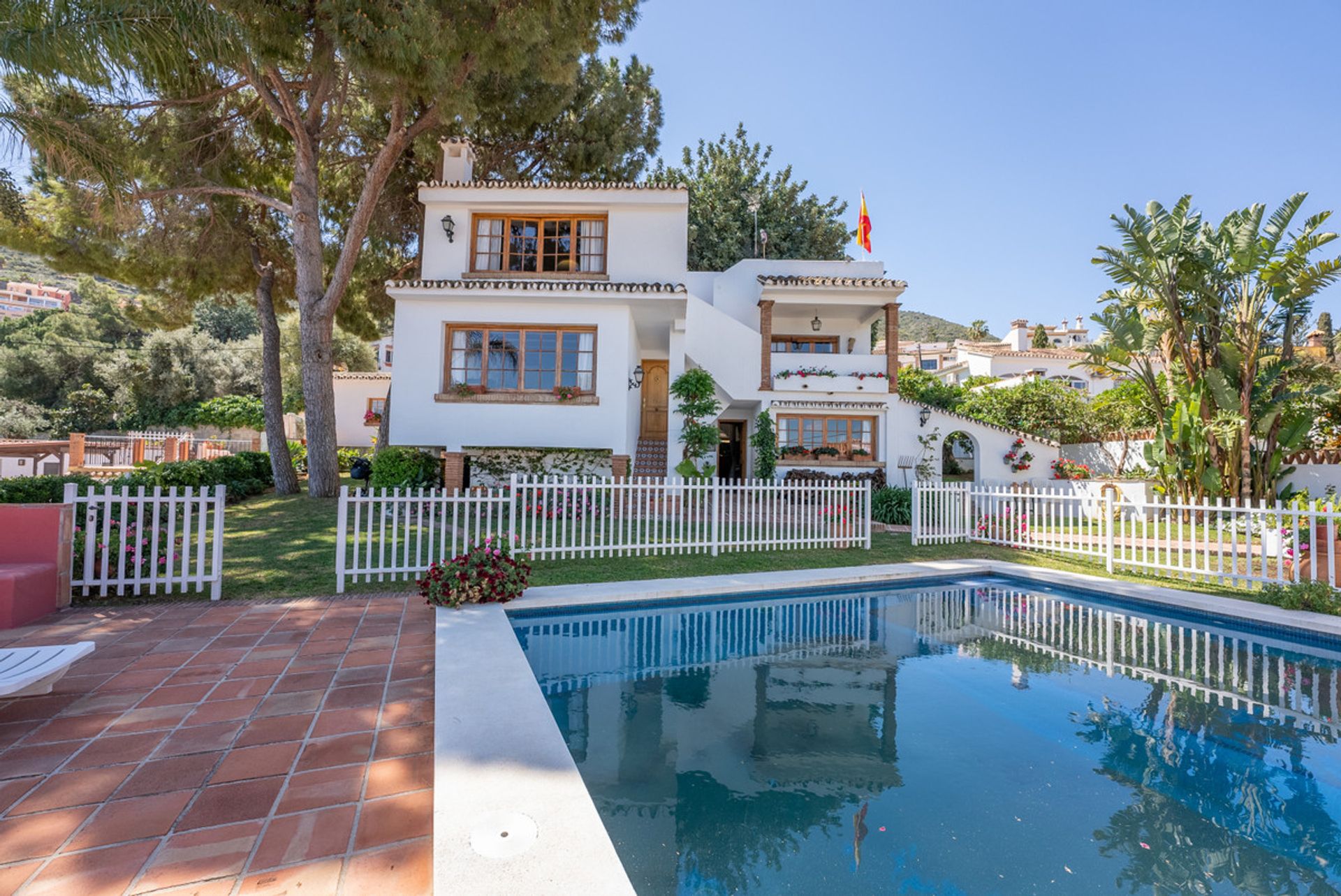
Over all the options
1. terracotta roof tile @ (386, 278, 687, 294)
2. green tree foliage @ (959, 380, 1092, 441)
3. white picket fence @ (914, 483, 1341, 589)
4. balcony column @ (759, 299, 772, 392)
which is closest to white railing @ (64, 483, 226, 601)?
terracotta roof tile @ (386, 278, 687, 294)

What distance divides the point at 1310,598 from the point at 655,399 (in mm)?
14653

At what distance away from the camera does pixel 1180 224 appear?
12734 mm

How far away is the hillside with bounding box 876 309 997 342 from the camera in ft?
259

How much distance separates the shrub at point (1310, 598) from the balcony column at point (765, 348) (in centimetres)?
1268

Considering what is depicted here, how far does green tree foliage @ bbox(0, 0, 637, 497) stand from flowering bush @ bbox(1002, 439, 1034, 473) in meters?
18.8

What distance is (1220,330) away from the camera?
43.1 ft

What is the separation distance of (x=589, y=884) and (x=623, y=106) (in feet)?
69.9

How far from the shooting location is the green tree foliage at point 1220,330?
12180mm

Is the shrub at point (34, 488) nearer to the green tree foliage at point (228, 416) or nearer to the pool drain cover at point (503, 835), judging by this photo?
the pool drain cover at point (503, 835)

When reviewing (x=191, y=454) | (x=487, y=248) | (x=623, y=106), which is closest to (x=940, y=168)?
(x=623, y=106)

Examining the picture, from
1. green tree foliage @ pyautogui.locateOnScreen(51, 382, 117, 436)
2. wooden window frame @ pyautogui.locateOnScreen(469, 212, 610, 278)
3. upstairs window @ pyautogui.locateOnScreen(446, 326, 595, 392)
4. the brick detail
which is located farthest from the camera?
green tree foliage @ pyautogui.locateOnScreen(51, 382, 117, 436)

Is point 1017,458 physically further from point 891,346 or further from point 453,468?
point 453,468

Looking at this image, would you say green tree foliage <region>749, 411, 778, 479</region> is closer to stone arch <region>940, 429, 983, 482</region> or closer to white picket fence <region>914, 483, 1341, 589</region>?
white picket fence <region>914, 483, 1341, 589</region>

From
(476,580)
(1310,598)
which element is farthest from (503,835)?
(1310,598)
